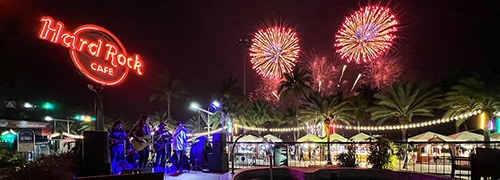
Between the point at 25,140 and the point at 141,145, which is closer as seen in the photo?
the point at 141,145

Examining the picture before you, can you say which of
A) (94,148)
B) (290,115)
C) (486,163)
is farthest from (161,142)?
(290,115)

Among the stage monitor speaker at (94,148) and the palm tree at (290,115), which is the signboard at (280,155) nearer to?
the stage monitor speaker at (94,148)

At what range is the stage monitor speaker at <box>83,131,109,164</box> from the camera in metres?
7.01

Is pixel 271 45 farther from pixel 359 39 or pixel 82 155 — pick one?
pixel 82 155

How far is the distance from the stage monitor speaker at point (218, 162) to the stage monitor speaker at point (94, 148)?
5036 mm

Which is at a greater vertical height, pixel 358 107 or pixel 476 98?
pixel 476 98

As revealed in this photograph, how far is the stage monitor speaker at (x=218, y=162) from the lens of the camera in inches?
463

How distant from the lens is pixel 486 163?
731 centimetres

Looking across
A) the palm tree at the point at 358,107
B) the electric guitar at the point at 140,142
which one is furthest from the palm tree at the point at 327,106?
the electric guitar at the point at 140,142

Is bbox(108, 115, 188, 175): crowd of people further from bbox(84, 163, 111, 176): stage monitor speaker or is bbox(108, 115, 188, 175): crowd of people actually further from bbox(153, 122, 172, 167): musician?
bbox(84, 163, 111, 176): stage monitor speaker

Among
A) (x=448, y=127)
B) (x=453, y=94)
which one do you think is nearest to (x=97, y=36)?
(x=453, y=94)

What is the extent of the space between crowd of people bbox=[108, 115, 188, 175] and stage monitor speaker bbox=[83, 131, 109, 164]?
2.06 m

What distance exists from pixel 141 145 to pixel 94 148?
2867 mm

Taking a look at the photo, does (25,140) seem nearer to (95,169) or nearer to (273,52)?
(95,169)
